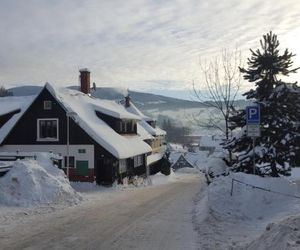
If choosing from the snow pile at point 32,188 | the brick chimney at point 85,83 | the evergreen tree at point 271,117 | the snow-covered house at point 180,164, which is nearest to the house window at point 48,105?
the brick chimney at point 85,83

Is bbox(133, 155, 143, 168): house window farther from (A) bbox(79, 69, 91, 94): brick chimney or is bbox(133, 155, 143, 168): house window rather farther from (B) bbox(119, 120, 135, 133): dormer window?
(A) bbox(79, 69, 91, 94): brick chimney

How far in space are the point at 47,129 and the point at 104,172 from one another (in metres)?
6.04

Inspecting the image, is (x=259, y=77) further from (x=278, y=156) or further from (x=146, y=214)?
(x=146, y=214)

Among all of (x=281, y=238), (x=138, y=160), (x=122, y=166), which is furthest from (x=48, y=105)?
(x=281, y=238)

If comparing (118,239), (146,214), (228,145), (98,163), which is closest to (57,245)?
(118,239)

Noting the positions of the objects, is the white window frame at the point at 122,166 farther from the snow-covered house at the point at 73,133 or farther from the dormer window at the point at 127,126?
the dormer window at the point at 127,126

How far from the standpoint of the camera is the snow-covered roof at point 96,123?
3888 cm

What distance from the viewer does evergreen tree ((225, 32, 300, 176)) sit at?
76.8 feet

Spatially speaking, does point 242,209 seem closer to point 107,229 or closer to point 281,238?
point 107,229

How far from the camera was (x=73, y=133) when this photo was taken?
1571 inches

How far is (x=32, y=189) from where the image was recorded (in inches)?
839

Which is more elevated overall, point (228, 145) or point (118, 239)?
point (228, 145)

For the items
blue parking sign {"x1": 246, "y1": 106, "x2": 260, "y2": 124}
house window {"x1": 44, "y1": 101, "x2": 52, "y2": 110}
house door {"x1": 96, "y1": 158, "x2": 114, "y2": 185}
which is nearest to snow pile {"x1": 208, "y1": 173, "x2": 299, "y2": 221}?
blue parking sign {"x1": 246, "y1": 106, "x2": 260, "y2": 124}

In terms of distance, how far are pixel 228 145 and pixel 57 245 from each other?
12.9 metres
